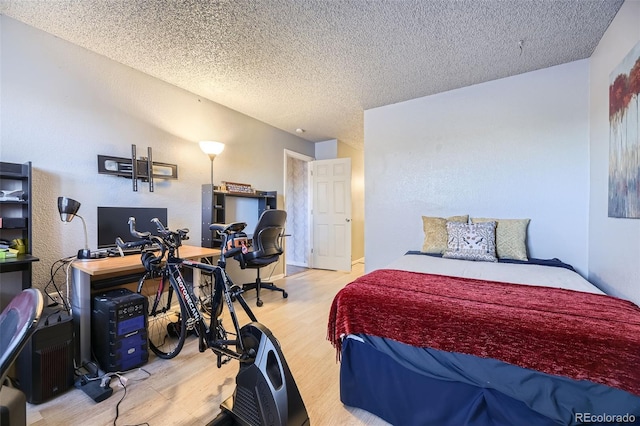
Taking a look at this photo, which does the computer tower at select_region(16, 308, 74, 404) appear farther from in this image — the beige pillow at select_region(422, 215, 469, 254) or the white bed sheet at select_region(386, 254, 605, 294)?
the beige pillow at select_region(422, 215, 469, 254)

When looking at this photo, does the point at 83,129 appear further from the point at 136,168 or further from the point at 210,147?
the point at 210,147

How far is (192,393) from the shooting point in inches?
64.6

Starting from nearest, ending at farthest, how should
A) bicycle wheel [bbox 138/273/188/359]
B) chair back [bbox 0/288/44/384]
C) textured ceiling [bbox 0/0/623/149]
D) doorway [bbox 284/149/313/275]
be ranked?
chair back [bbox 0/288/44/384], textured ceiling [bbox 0/0/623/149], bicycle wheel [bbox 138/273/188/359], doorway [bbox 284/149/313/275]

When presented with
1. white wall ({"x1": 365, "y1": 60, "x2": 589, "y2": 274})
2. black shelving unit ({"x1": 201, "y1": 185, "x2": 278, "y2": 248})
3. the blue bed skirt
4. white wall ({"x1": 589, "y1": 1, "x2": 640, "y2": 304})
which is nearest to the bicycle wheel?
black shelving unit ({"x1": 201, "y1": 185, "x2": 278, "y2": 248})

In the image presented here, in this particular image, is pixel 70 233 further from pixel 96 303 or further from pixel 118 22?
pixel 118 22

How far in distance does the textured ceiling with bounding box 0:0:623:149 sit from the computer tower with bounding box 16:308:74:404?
210 cm

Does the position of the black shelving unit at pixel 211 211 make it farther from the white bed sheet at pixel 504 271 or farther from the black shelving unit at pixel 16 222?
the white bed sheet at pixel 504 271

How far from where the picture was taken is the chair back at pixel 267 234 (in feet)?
9.95

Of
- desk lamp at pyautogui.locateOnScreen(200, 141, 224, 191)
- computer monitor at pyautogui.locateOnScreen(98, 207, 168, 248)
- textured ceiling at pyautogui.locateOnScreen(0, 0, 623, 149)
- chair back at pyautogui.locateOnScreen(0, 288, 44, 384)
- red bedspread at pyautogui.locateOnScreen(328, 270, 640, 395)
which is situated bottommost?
red bedspread at pyautogui.locateOnScreen(328, 270, 640, 395)

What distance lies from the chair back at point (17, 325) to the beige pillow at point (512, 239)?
3.11 metres

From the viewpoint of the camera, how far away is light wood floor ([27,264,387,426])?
1435mm

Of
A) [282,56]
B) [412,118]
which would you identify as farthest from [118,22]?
[412,118]
